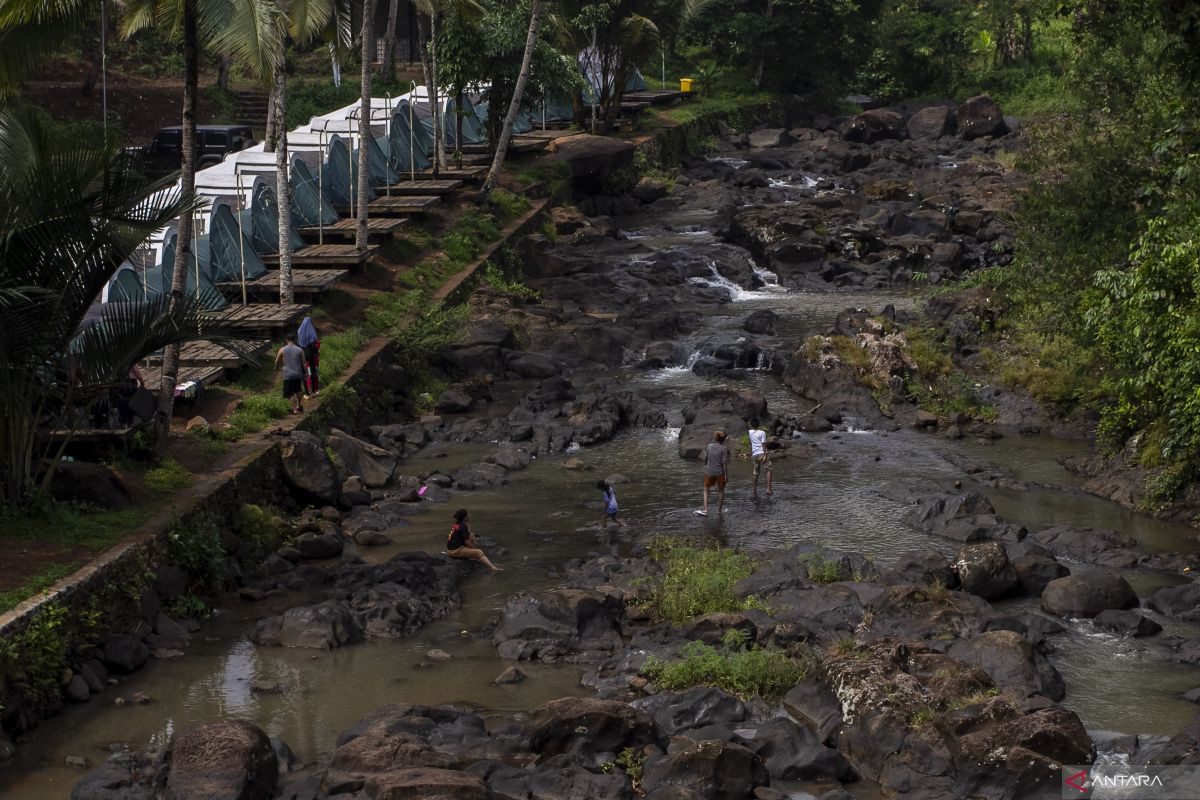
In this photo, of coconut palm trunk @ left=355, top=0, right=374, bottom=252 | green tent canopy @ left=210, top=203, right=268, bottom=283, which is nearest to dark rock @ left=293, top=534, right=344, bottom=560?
green tent canopy @ left=210, top=203, right=268, bottom=283

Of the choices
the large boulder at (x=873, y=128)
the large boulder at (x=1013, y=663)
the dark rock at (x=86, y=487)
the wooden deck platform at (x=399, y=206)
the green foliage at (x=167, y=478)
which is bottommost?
the large boulder at (x=1013, y=663)

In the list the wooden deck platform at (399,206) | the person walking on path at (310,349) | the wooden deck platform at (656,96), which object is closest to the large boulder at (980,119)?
the wooden deck platform at (656,96)

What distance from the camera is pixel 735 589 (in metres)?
17.2

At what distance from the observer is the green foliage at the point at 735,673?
1441 centimetres

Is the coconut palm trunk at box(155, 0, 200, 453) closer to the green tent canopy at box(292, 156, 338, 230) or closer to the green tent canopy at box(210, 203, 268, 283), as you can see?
the green tent canopy at box(210, 203, 268, 283)

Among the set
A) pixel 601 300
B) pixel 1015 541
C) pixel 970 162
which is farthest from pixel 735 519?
pixel 970 162

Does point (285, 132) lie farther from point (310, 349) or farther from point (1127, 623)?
point (1127, 623)

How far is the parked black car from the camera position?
36781 mm

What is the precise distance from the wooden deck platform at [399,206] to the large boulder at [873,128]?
2488cm

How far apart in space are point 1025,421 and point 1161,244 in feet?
20.4

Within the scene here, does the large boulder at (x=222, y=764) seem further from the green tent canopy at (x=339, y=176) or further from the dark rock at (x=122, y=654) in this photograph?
the green tent canopy at (x=339, y=176)

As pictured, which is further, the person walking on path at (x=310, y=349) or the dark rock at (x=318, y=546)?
the person walking on path at (x=310, y=349)

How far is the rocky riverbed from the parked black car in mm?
8455

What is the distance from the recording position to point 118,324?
55.4ft
